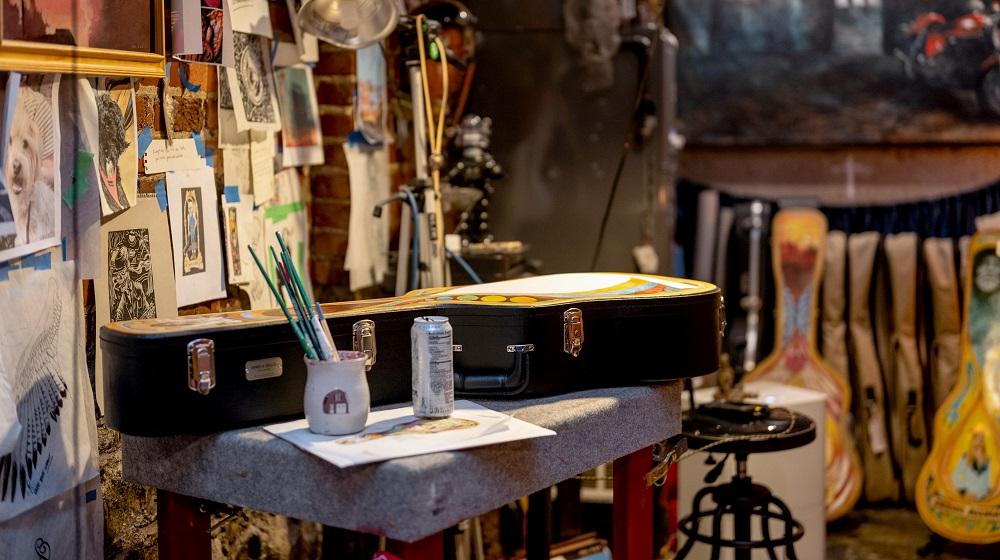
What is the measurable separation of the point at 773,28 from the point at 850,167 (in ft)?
2.12

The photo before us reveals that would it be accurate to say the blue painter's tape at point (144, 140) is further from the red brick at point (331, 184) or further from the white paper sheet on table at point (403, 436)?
the red brick at point (331, 184)

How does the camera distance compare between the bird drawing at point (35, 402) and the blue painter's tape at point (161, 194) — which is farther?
the blue painter's tape at point (161, 194)

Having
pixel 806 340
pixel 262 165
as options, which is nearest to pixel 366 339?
pixel 262 165

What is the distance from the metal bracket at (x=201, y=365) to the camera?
1.59 meters

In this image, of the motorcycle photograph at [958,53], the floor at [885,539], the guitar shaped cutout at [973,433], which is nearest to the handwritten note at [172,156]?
the floor at [885,539]

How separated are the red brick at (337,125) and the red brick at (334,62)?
105 mm

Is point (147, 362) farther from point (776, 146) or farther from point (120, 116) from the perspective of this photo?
point (776, 146)

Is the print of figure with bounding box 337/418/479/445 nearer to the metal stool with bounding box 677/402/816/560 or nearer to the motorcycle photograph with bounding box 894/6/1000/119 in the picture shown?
the metal stool with bounding box 677/402/816/560

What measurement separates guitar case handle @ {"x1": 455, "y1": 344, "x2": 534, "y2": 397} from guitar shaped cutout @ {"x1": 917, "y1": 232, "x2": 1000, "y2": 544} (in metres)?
2.39

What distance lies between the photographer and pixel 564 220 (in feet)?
11.3

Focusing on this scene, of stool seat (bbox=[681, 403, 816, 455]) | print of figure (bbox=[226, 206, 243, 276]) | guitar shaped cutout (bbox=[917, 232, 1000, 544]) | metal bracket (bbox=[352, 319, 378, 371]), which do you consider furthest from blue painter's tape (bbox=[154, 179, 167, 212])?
guitar shaped cutout (bbox=[917, 232, 1000, 544])

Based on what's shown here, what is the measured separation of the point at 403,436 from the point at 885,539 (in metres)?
2.81

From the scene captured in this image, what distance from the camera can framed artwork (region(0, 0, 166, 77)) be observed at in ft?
5.43

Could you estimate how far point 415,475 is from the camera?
144 centimetres
